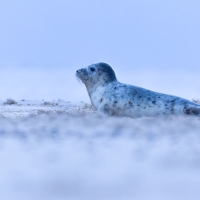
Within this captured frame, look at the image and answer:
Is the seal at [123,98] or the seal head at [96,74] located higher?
the seal head at [96,74]

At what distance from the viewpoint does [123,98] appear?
6406 mm

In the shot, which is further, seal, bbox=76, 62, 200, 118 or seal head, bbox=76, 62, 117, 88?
seal head, bbox=76, 62, 117, 88

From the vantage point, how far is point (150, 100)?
6203 millimetres

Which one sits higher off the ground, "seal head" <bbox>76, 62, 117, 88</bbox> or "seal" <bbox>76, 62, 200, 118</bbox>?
"seal head" <bbox>76, 62, 117, 88</bbox>

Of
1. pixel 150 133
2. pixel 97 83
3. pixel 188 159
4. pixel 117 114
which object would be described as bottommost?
pixel 188 159

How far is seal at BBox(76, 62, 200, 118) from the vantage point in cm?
609

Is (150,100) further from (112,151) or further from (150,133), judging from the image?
(112,151)

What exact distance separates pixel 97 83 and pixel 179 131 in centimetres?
392

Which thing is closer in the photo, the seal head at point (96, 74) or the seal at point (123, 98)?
the seal at point (123, 98)

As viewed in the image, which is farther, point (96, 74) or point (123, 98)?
point (96, 74)

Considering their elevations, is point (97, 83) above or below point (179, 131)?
above

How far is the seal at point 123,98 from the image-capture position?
6086 mm

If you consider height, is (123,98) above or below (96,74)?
below

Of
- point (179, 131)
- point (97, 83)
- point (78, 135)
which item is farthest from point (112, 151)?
point (97, 83)
